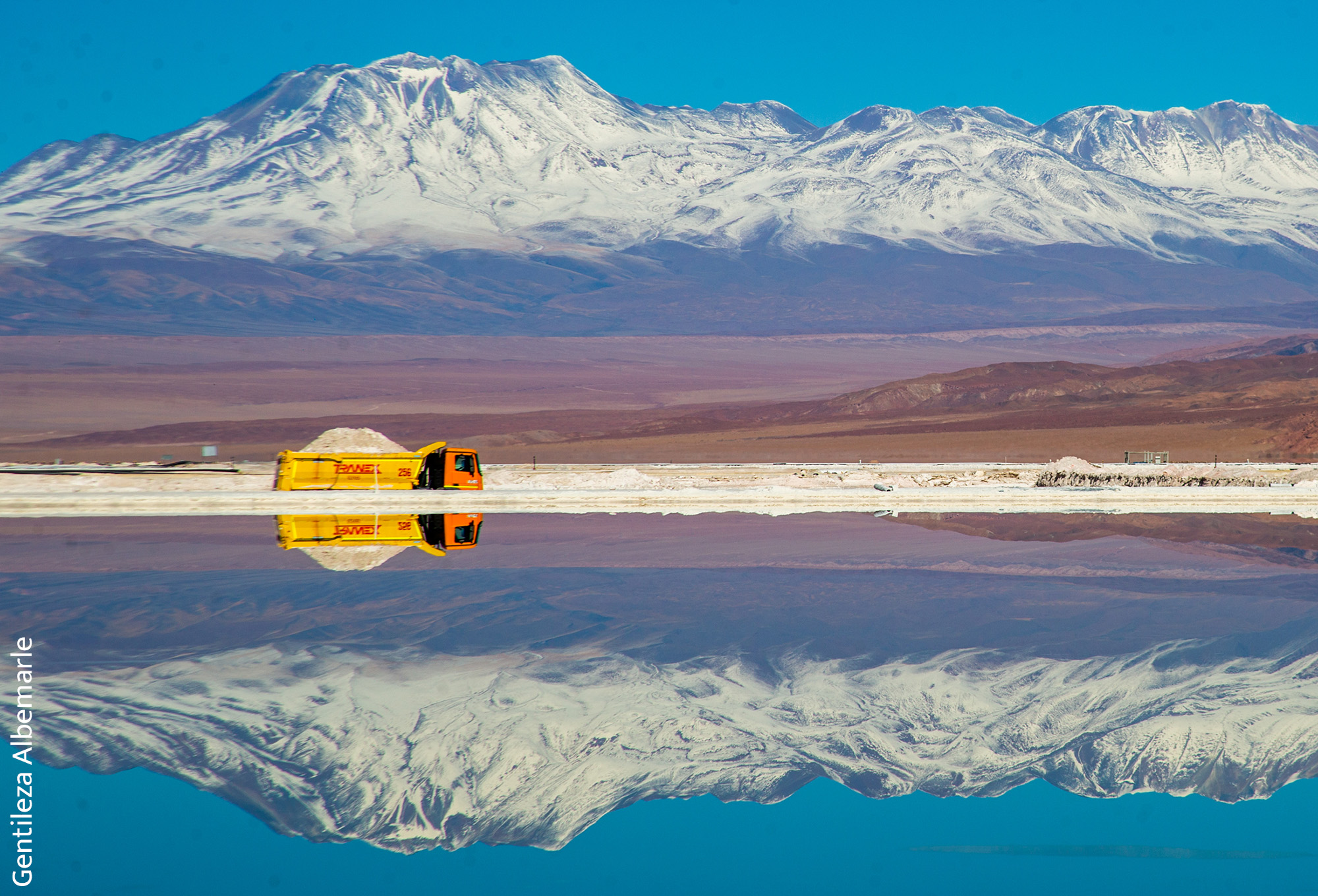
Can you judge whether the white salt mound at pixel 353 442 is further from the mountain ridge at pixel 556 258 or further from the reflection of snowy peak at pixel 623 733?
the mountain ridge at pixel 556 258

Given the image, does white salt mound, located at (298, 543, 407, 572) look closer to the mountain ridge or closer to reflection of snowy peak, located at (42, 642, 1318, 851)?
reflection of snowy peak, located at (42, 642, 1318, 851)

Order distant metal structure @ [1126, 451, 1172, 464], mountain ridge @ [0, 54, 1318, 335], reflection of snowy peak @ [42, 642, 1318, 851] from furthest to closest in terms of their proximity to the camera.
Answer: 1. mountain ridge @ [0, 54, 1318, 335]
2. distant metal structure @ [1126, 451, 1172, 464]
3. reflection of snowy peak @ [42, 642, 1318, 851]

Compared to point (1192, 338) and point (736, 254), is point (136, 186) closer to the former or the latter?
point (736, 254)

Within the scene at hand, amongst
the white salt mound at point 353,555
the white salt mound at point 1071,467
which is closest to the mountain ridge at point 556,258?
the white salt mound at point 1071,467

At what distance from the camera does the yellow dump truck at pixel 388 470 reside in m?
24.1

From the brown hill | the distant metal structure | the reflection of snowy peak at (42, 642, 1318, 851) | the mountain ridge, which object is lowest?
the reflection of snowy peak at (42, 642, 1318, 851)

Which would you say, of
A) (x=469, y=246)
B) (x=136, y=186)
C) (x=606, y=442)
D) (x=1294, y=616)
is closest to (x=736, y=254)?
(x=469, y=246)

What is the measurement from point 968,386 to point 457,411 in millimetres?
29376

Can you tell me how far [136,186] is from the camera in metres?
193

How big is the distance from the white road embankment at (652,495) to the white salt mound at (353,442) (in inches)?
87.6

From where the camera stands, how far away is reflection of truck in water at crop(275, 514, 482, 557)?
17156mm

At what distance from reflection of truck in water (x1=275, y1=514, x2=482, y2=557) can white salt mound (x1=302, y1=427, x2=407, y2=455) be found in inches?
390

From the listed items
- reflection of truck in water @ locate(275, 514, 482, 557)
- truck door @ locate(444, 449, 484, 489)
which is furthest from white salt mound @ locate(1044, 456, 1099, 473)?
reflection of truck in water @ locate(275, 514, 482, 557)

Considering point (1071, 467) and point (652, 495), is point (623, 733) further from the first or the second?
point (1071, 467)
